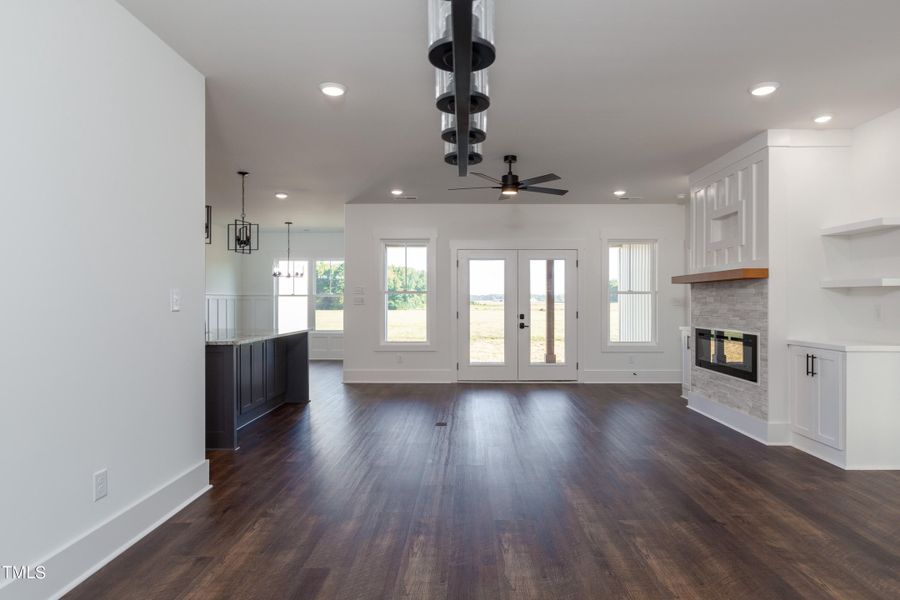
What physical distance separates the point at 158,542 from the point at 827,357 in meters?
4.72

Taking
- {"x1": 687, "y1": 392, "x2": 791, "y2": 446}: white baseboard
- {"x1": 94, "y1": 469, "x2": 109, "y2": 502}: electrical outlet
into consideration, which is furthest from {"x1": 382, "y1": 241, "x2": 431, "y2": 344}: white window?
{"x1": 94, "y1": 469, "x2": 109, "y2": 502}: electrical outlet

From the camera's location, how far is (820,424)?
152 inches

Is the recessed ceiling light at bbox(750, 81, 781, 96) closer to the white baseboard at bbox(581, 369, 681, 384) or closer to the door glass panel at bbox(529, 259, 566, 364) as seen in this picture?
the door glass panel at bbox(529, 259, 566, 364)

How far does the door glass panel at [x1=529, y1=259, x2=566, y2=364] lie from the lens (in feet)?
24.4

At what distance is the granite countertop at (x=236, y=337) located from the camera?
3.98m

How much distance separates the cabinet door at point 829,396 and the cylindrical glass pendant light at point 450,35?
3862 mm

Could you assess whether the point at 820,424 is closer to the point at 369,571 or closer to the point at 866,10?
the point at 866,10

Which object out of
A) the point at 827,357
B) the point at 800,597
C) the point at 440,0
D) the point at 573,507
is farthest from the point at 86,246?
the point at 827,357

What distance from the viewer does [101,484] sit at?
228cm

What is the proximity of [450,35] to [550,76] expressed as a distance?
Result: 7.34ft

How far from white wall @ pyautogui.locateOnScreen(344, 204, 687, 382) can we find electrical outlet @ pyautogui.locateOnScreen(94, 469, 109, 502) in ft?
16.7

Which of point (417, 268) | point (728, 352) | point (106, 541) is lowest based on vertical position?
point (106, 541)

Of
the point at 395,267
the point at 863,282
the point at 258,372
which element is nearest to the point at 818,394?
the point at 863,282

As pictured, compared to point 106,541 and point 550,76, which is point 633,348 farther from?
point 106,541
